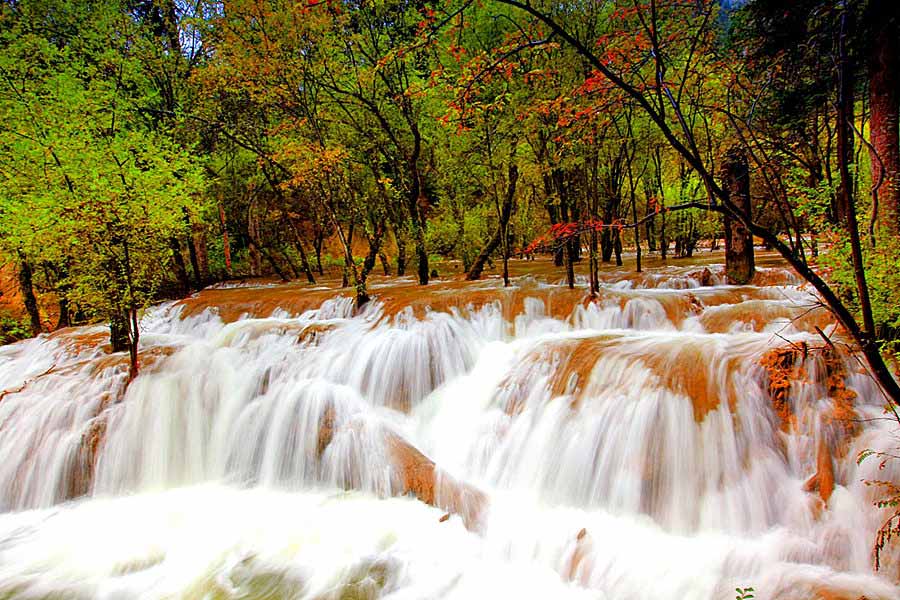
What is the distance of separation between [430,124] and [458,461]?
406 inches

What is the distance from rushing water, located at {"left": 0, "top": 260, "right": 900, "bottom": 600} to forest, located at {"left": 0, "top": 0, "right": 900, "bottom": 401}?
4.28ft

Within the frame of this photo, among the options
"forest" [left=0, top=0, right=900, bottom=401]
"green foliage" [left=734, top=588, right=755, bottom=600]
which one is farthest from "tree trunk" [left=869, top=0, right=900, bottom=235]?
"green foliage" [left=734, top=588, right=755, bottom=600]

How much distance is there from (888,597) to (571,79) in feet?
30.7

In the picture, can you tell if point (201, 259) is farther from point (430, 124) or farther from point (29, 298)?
point (430, 124)

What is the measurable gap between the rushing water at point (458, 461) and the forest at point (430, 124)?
131 cm

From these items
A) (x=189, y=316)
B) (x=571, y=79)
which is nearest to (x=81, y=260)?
(x=189, y=316)

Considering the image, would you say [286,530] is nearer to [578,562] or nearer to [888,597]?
[578,562]

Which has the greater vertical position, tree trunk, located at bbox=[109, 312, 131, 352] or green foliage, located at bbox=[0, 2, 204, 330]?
green foliage, located at bbox=[0, 2, 204, 330]

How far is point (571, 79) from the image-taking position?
9.71 meters

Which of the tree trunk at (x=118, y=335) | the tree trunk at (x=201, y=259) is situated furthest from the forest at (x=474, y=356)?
the tree trunk at (x=201, y=259)

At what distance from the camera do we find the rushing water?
4270 millimetres

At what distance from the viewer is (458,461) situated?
6285 mm

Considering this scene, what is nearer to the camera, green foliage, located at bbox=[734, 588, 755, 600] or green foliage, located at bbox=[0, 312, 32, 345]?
green foliage, located at bbox=[734, 588, 755, 600]

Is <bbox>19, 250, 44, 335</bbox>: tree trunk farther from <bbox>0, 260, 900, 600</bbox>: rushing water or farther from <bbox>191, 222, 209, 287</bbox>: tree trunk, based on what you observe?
<bbox>191, 222, 209, 287</bbox>: tree trunk
